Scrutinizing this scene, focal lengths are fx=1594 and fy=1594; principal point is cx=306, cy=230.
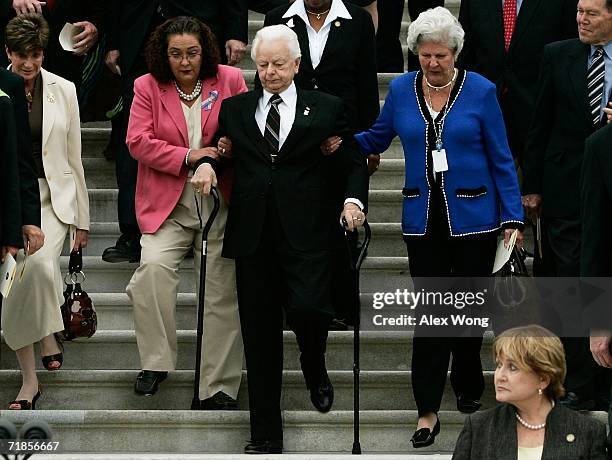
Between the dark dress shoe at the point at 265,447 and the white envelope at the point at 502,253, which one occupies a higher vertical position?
→ the white envelope at the point at 502,253

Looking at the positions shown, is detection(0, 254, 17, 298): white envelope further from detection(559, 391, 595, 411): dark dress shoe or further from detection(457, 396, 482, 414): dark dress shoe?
detection(559, 391, 595, 411): dark dress shoe

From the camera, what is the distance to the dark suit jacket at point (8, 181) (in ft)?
22.3

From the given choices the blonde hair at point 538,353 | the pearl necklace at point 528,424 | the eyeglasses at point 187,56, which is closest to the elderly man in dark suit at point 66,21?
the eyeglasses at point 187,56

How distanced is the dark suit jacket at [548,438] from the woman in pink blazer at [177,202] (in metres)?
2.04

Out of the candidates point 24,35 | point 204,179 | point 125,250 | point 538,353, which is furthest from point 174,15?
point 538,353

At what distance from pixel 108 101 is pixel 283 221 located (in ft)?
8.76

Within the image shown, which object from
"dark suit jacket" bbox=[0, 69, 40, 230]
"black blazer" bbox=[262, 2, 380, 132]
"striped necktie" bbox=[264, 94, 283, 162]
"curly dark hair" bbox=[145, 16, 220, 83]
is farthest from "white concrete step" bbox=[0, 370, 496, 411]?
"curly dark hair" bbox=[145, 16, 220, 83]

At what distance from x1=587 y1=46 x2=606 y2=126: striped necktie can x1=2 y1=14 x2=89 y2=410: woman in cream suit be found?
2.53 meters

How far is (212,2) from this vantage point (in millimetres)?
8625

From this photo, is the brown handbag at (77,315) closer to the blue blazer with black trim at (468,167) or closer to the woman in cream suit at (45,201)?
the woman in cream suit at (45,201)

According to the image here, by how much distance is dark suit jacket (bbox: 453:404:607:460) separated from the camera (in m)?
5.47

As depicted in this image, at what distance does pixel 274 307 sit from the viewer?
7121 mm

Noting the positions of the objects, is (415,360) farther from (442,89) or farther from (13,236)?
(13,236)

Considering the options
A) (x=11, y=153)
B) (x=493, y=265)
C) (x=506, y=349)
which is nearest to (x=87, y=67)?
(x=11, y=153)
